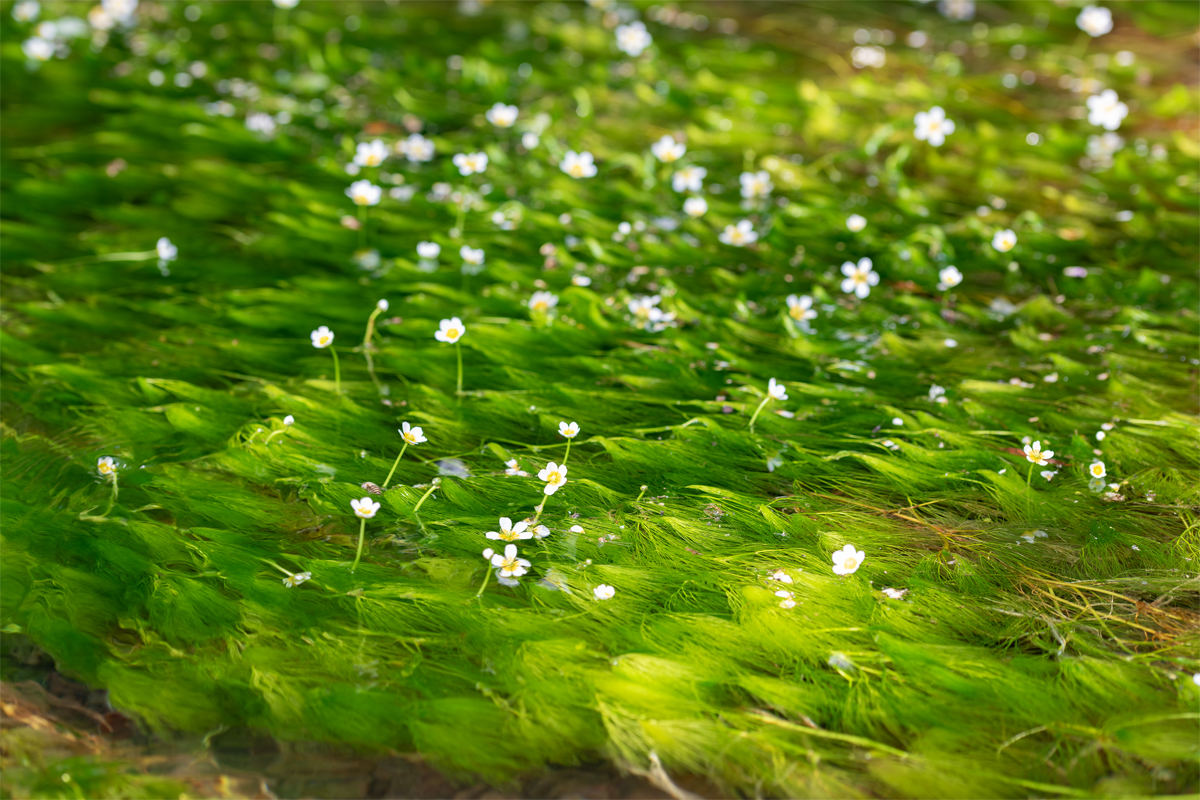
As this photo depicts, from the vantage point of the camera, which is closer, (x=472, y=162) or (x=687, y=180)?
(x=472, y=162)

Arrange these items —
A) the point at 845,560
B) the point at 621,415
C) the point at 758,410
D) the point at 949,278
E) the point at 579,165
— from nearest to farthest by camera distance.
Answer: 1. the point at 845,560
2. the point at 758,410
3. the point at 621,415
4. the point at 949,278
5. the point at 579,165

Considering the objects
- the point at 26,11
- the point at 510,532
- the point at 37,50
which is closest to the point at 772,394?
the point at 510,532

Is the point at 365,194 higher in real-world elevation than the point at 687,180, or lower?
higher

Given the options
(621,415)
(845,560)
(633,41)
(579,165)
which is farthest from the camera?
(633,41)

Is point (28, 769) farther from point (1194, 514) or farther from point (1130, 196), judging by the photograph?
point (1130, 196)

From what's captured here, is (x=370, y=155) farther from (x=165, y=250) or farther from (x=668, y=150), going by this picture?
(x=668, y=150)

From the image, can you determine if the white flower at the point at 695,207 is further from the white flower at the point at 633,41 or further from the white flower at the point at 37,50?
the white flower at the point at 37,50

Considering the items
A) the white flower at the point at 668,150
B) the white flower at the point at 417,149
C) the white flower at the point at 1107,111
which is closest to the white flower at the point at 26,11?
the white flower at the point at 417,149

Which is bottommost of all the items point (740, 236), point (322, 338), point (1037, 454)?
point (740, 236)
